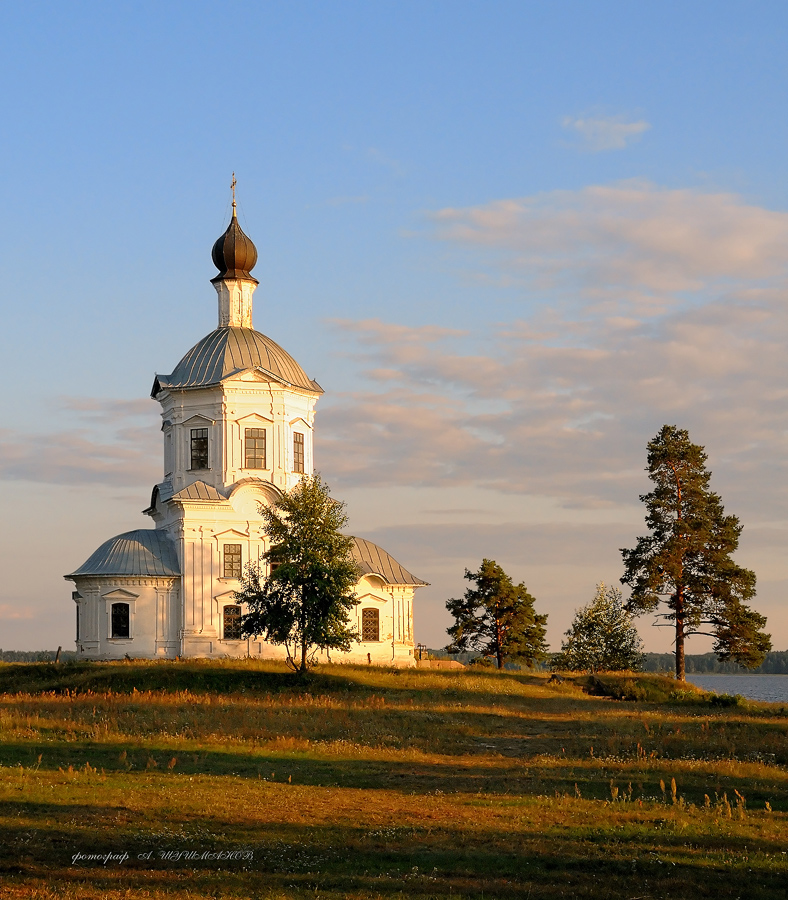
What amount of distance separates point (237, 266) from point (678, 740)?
3622cm

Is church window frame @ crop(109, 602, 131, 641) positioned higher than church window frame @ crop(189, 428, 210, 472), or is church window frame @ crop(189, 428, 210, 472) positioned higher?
church window frame @ crop(189, 428, 210, 472)

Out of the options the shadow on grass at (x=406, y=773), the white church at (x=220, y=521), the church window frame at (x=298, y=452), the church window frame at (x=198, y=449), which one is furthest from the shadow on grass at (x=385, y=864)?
the church window frame at (x=298, y=452)

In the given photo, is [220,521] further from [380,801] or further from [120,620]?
[380,801]

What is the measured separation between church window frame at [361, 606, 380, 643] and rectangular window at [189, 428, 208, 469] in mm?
9949

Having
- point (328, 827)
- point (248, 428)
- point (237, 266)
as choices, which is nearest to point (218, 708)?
point (328, 827)

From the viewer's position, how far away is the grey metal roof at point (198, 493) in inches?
1950

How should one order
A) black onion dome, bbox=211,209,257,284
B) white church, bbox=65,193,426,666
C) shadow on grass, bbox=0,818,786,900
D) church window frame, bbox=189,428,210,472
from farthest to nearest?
1. black onion dome, bbox=211,209,257,284
2. church window frame, bbox=189,428,210,472
3. white church, bbox=65,193,426,666
4. shadow on grass, bbox=0,818,786,900

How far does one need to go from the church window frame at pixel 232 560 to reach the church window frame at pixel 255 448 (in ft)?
12.4

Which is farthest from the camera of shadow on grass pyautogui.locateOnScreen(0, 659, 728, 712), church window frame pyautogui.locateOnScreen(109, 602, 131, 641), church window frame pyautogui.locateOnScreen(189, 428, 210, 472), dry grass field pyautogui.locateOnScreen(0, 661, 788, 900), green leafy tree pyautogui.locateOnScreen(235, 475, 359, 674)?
church window frame pyautogui.locateOnScreen(189, 428, 210, 472)

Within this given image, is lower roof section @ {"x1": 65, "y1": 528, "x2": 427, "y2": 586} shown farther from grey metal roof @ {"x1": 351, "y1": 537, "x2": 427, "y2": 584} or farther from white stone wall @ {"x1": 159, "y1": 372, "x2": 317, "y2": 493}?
white stone wall @ {"x1": 159, "y1": 372, "x2": 317, "y2": 493}

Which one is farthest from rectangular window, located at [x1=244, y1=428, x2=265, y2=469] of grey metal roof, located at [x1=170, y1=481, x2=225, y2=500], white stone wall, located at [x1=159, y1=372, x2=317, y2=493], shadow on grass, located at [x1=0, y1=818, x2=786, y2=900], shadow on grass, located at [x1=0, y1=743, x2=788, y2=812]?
shadow on grass, located at [x1=0, y1=818, x2=786, y2=900]

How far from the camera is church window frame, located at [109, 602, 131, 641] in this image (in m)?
48.7

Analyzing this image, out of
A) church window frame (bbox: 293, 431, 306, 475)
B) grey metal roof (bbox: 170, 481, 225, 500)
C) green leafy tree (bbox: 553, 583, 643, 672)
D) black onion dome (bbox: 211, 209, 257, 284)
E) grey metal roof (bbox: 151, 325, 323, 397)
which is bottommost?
green leafy tree (bbox: 553, 583, 643, 672)

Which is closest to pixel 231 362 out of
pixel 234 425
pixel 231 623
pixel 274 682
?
pixel 234 425
